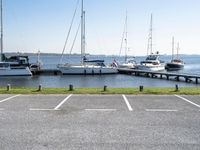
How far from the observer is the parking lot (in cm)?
797

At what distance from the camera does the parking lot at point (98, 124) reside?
7.97 meters

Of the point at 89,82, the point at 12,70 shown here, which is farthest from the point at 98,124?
the point at 12,70

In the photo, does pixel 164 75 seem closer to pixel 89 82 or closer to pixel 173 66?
pixel 89 82

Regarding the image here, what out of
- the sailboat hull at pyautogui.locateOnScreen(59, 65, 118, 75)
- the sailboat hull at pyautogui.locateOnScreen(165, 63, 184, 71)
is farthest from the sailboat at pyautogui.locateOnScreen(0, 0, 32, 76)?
the sailboat hull at pyautogui.locateOnScreen(165, 63, 184, 71)

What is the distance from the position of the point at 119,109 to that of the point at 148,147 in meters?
5.66

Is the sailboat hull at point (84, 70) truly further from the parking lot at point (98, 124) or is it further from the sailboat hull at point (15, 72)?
the parking lot at point (98, 124)

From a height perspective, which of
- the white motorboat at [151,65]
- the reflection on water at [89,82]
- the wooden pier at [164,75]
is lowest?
the reflection on water at [89,82]

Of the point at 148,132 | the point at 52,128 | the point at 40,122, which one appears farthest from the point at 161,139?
the point at 40,122

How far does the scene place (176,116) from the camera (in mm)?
11781

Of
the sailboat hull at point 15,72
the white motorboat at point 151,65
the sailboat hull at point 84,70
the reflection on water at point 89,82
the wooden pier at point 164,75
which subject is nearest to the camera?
the reflection on water at point 89,82

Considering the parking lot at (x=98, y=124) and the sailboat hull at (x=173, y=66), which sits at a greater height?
the parking lot at (x=98, y=124)

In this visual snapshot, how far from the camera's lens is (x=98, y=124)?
33.6ft

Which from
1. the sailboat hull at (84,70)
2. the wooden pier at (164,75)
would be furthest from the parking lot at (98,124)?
the sailboat hull at (84,70)

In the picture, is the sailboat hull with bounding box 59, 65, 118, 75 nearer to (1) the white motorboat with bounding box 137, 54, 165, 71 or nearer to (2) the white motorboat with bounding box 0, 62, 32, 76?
(2) the white motorboat with bounding box 0, 62, 32, 76
